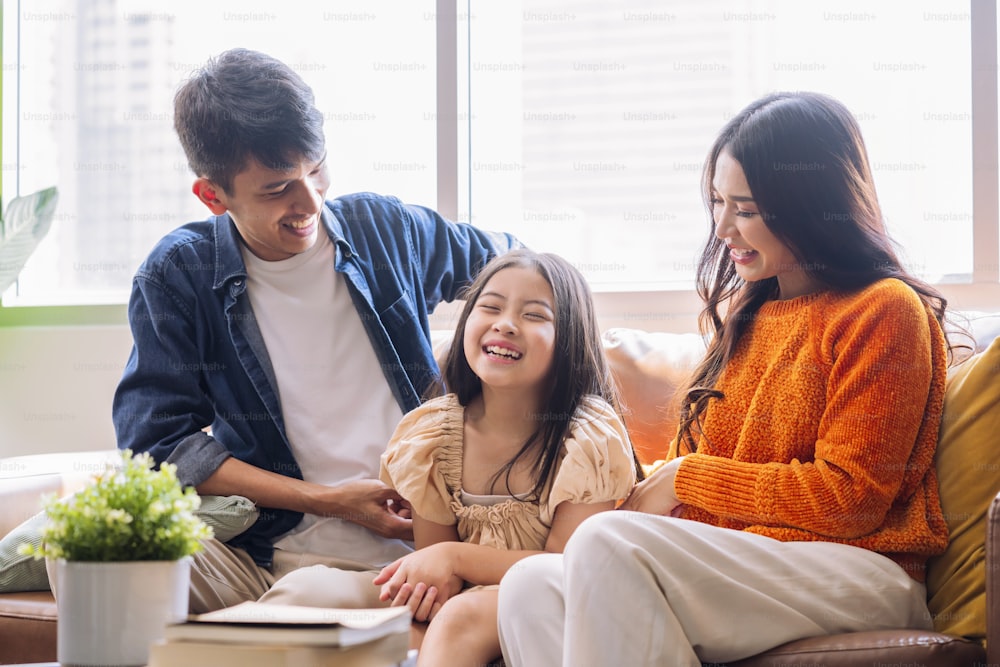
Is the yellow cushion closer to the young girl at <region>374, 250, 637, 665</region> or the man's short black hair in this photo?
the young girl at <region>374, 250, 637, 665</region>

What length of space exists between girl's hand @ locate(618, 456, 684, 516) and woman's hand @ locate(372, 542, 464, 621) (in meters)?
0.33

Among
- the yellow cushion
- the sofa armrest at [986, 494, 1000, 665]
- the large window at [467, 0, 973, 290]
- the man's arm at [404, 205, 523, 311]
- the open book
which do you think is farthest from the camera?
the large window at [467, 0, 973, 290]

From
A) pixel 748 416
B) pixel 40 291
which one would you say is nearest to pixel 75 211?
pixel 40 291

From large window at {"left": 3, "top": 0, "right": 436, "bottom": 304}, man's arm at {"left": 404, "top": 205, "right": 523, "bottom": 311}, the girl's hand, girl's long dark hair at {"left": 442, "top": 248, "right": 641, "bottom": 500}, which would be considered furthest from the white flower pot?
large window at {"left": 3, "top": 0, "right": 436, "bottom": 304}

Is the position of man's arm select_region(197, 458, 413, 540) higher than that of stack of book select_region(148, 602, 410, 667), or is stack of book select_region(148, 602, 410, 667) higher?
stack of book select_region(148, 602, 410, 667)

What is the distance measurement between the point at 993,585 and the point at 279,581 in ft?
3.33

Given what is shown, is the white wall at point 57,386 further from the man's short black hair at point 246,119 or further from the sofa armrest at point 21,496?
the man's short black hair at point 246,119

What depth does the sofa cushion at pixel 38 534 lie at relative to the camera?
1.66 meters

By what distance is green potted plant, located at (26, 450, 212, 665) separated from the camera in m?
0.95

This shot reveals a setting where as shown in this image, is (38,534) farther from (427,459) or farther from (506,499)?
(506,499)

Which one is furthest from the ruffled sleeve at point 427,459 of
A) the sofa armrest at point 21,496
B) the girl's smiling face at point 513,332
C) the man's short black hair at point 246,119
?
the sofa armrest at point 21,496

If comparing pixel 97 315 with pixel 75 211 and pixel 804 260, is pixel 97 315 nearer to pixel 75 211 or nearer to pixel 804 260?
pixel 75 211

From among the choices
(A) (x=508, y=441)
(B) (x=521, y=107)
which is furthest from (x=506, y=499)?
(B) (x=521, y=107)

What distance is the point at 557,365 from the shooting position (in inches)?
66.6
